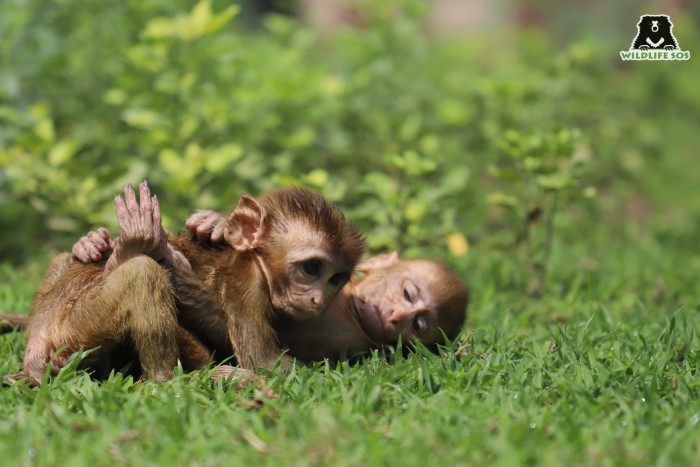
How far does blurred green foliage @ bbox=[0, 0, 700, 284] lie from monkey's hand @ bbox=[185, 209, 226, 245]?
1486 mm

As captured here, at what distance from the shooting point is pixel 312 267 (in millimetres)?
5324

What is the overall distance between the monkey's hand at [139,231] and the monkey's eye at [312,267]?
2.57 feet

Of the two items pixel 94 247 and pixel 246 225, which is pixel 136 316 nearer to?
pixel 94 247

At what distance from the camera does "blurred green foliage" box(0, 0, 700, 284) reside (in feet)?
25.3

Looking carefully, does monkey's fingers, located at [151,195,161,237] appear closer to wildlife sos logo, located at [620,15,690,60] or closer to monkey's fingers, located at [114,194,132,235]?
monkey's fingers, located at [114,194,132,235]

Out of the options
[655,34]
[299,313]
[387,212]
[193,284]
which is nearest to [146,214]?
[193,284]

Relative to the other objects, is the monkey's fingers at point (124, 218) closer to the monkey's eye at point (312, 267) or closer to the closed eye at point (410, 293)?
the monkey's eye at point (312, 267)

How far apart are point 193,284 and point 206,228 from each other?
1.83 feet

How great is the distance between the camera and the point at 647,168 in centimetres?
1315

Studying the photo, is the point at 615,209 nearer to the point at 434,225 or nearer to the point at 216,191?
the point at 434,225

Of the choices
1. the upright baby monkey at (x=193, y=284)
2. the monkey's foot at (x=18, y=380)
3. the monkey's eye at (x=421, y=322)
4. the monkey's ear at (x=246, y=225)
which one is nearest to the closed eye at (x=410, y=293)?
the monkey's eye at (x=421, y=322)

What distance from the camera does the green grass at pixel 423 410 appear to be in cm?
390

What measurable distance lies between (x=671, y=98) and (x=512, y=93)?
5.91 m

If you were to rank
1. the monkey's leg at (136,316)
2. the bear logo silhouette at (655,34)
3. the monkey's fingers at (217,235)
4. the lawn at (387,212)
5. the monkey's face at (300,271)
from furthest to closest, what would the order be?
1. the bear logo silhouette at (655,34)
2. the monkey's fingers at (217,235)
3. the monkey's face at (300,271)
4. the monkey's leg at (136,316)
5. the lawn at (387,212)
